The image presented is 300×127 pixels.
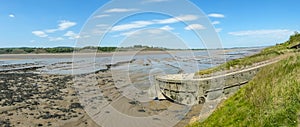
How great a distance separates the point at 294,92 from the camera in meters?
6.68

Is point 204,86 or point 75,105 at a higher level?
point 204,86

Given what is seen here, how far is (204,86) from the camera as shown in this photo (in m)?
17.7

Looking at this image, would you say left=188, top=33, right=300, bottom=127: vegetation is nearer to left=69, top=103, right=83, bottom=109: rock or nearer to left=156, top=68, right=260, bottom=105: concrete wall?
left=156, top=68, right=260, bottom=105: concrete wall

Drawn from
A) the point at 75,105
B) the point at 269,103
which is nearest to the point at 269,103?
the point at 269,103

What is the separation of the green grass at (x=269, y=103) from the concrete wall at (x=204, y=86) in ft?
27.2

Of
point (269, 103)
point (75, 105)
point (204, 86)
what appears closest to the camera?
point (269, 103)

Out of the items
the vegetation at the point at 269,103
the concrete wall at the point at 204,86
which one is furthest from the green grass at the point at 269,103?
the concrete wall at the point at 204,86

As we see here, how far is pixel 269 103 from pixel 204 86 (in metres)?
10.8

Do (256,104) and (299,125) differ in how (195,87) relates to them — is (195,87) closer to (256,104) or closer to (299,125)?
(256,104)

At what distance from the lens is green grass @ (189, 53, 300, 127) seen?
6191 millimetres

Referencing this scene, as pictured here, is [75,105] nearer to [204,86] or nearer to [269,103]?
[204,86]

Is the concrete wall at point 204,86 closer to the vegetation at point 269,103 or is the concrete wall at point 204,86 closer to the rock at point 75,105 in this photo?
the rock at point 75,105

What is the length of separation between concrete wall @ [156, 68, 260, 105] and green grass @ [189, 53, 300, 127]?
8296 mm

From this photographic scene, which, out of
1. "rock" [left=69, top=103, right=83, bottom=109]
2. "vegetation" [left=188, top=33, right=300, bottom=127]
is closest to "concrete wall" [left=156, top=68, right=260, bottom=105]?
"rock" [left=69, top=103, right=83, bottom=109]
